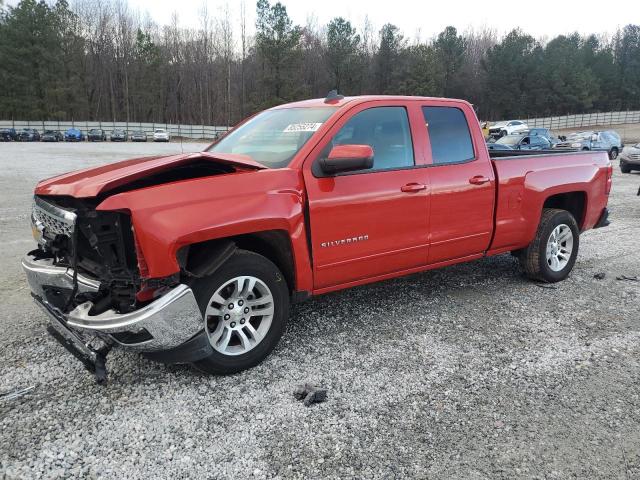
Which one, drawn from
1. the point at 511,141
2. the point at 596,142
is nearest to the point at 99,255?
the point at 511,141

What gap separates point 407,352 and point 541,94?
244ft

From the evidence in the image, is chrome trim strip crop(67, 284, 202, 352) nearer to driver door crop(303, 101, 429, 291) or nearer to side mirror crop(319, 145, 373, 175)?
driver door crop(303, 101, 429, 291)

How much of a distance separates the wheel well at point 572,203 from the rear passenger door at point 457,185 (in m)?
1.40

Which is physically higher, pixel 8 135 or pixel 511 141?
pixel 8 135

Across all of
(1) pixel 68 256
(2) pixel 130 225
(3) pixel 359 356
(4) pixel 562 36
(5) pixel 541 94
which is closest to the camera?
(2) pixel 130 225

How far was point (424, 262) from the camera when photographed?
4.44 meters

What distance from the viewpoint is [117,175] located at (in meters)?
3.07

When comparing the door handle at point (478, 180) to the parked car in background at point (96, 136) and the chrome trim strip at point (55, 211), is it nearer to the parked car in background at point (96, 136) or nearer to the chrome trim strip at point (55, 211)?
the chrome trim strip at point (55, 211)

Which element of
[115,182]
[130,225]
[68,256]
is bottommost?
[68,256]

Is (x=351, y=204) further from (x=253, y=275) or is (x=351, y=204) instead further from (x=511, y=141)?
(x=511, y=141)

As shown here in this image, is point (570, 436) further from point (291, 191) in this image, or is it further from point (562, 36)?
point (562, 36)

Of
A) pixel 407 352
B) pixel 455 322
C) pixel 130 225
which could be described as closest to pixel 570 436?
pixel 407 352

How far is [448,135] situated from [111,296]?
125 inches

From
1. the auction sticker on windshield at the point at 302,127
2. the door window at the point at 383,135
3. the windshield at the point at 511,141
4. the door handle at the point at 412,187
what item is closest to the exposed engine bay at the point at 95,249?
the auction sticker on windshield at the point at 302,127
